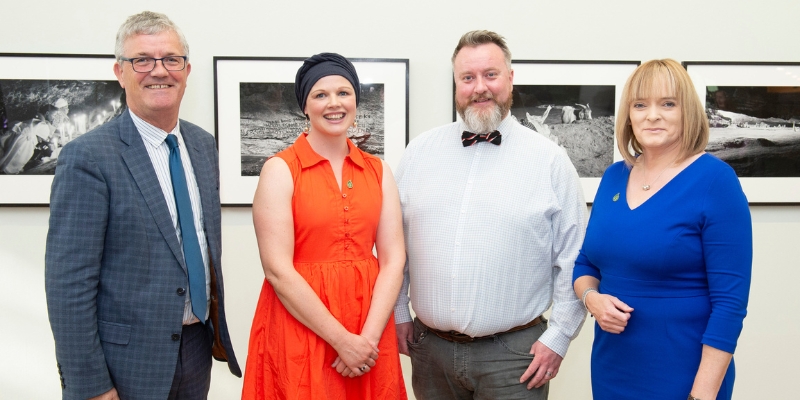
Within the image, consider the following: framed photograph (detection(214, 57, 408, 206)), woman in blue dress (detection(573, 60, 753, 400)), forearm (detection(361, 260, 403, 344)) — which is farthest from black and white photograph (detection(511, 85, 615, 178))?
forearm (detection(361, 260, 403, 344))

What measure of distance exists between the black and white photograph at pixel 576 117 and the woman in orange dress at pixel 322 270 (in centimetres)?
131

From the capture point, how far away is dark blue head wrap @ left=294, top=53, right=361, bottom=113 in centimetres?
180

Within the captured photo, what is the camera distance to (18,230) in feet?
9.31

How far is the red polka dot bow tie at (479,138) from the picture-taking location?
2041 mm

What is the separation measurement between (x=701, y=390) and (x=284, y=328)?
1.17 m

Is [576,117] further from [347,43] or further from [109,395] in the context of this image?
[109,395]

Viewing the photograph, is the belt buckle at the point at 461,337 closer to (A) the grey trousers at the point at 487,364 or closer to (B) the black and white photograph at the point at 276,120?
(A) the grey trousers at the point at 487,364

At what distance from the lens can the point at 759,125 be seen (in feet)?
9.84

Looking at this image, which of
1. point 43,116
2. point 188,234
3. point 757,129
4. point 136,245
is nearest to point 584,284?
point 188,234

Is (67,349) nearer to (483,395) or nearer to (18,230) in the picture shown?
(483,395)

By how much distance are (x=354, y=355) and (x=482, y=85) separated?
0.99m

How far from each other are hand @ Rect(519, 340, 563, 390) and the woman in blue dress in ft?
0.62

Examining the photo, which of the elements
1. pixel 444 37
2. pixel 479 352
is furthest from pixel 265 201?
pixel 444 37

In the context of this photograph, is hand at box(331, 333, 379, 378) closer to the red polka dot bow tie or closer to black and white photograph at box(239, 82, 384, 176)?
the red polka dot bow tie
